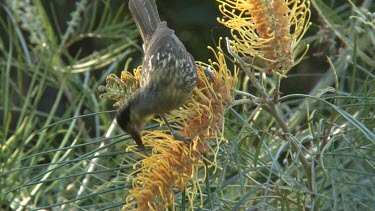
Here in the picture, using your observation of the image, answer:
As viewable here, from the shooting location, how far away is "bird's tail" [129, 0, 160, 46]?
2404 mm

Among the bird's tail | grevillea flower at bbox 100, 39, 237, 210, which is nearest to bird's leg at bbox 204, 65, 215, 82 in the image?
grevillea flower at bbox 100, 39, 237, 210

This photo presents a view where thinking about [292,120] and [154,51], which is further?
[292,120]

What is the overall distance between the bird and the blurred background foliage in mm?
66

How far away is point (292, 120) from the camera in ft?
9.66

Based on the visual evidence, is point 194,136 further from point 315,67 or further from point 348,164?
point 315,67

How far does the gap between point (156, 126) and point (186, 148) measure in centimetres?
21

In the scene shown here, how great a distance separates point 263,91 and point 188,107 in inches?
6.7

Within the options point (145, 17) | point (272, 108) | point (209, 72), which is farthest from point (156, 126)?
point (145, 17)

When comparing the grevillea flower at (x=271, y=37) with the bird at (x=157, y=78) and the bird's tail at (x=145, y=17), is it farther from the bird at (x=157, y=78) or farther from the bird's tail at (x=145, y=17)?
the bird's tail at (x=145, y=17)

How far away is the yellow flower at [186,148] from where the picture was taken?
5.46 ft

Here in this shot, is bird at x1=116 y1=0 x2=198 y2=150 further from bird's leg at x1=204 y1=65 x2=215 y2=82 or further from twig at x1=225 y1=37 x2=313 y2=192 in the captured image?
twig at x1=225 y1=37 x2=313 y2=192

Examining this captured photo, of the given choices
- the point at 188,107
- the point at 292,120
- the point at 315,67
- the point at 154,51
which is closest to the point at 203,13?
the point at 315,67

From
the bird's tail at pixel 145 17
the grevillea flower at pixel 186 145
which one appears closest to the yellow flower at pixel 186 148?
the grevillea flower at pixel 186 145

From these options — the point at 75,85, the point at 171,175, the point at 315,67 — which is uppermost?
the point at 171,175
